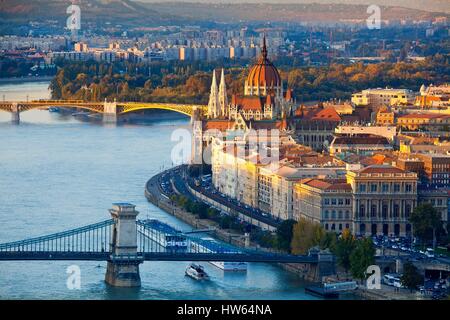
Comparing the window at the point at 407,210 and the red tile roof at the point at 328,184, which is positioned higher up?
the red tile roof at the point at 328,184

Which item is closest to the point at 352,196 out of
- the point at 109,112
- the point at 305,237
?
the point at 305,237

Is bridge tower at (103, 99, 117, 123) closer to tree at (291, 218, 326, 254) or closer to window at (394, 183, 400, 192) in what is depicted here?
window at (394, 183, 400, 192)

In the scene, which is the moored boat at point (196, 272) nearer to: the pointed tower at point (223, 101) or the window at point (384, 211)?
the window at point (384, 211)

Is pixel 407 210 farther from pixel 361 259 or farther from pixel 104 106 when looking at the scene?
pixel 104 106

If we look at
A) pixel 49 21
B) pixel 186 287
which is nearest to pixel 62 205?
pixel 186 287

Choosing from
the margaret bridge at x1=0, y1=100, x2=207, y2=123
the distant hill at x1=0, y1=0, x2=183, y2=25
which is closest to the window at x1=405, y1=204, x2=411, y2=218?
the margaret bridge at x1=0, y1=100, x2=207, y2=123

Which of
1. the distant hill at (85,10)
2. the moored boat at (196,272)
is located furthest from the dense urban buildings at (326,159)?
the distant hill at (85,10)
